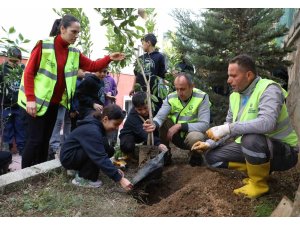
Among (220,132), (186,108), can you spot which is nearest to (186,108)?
(186,108)

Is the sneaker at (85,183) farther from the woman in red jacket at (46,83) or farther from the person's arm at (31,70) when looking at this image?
the person's arm at (31,70)

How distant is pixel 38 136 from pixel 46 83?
0.53m

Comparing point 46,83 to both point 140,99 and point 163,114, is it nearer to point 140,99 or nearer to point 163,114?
point 140,99

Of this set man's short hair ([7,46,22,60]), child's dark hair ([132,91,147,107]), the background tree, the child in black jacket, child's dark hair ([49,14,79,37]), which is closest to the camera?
the child in black jacket

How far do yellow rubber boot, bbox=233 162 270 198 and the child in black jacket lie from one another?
1.05 metres

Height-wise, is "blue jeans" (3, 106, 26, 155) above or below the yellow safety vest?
below

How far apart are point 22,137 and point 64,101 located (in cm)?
225

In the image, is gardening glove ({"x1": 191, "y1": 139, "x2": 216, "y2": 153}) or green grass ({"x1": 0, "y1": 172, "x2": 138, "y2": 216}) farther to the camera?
gardening glove ({"x1": 191, "y1": 139, "x2": 216, "y2": 153})

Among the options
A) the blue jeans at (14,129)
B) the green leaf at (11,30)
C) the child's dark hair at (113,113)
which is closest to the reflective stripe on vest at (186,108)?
the child's dark hair at (113,113)

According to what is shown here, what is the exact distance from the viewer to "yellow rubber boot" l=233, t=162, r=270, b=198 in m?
2.64

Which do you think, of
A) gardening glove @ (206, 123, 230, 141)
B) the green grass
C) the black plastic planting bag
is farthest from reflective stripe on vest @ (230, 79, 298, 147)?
the green grass

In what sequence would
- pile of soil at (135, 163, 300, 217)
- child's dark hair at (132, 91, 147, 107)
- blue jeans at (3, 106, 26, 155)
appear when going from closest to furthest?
1. pile of soil at (135, 163, 300, 217)
2. child's dark hair at (132, 91, 147, 107)
3. blue jeans at (3, 106, 26, 155)

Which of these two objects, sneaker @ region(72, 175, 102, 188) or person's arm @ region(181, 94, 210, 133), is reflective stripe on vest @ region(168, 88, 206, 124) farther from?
sneaker @ region(72, 175, 102, 188)

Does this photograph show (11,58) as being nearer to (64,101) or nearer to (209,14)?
(64,101)
